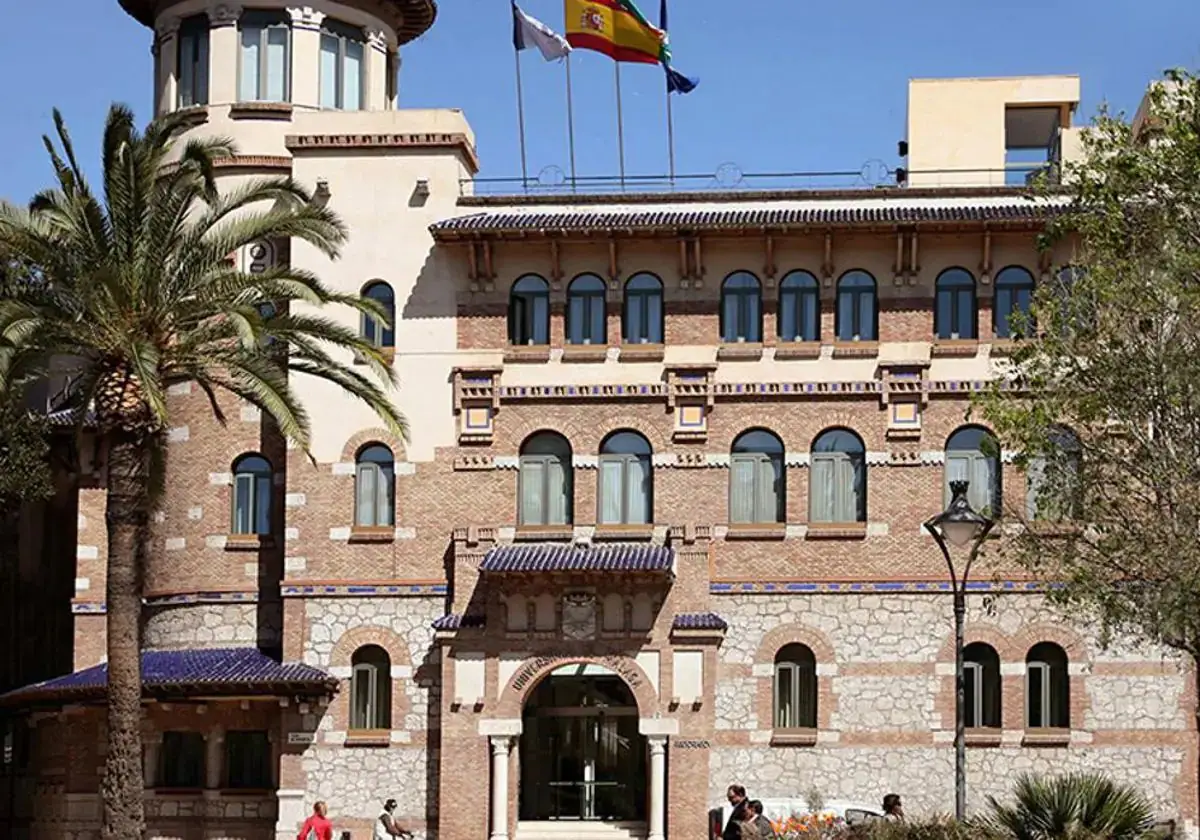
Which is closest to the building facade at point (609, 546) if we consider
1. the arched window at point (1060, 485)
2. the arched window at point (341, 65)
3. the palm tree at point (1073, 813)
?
the arched window at point (341, 65)

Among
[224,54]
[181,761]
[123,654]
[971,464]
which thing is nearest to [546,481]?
[971,464]

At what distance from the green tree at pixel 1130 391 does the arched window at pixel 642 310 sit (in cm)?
1270

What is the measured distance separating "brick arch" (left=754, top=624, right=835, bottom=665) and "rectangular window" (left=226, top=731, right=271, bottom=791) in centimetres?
1007

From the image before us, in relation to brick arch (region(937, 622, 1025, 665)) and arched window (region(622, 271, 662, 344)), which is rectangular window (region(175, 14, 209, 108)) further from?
brick arch (region(937, 622, 1025, 665))

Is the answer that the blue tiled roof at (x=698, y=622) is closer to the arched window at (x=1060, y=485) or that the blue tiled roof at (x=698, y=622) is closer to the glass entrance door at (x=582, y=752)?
the glass entrance door at (x=582, y=752)

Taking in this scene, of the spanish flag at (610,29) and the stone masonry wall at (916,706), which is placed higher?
the spanish flag at (610,29)

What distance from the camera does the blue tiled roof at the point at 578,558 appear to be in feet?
141

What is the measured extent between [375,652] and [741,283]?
10.4 metres

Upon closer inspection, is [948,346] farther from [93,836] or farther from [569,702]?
[93,836]

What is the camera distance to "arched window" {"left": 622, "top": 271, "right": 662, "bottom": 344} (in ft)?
149

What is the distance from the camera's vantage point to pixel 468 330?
1788 inches

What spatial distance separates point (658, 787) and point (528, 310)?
9.97 meters

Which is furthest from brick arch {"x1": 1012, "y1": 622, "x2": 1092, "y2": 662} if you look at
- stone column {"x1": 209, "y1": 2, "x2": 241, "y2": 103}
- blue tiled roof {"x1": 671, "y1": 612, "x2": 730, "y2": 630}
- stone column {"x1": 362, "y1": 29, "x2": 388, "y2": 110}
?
stone column {"x1": 209, "y1": 2, "x2": 241, "y2": 103}

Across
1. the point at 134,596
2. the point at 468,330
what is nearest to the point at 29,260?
the point at 134,596
